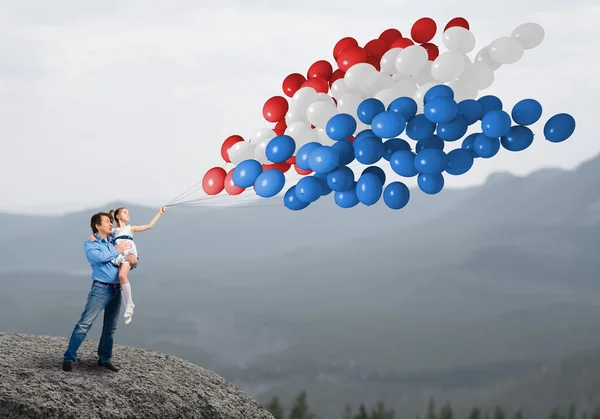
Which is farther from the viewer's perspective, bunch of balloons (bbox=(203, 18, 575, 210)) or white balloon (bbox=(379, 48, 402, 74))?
white balloon (bbox=(379, 48, 402, 74))

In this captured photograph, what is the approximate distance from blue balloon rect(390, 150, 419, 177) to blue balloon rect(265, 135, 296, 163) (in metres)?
0.84

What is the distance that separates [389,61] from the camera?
6.32 meters

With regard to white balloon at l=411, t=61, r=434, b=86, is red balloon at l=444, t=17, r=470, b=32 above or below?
above

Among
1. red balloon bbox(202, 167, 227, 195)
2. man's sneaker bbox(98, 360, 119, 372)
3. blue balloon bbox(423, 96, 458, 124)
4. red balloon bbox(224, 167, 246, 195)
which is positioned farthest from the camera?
man's sneaker bbox(98, 360, 119, 372)

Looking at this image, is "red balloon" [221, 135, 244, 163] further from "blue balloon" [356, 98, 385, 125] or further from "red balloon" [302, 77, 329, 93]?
"blue balloon" [356, 98, 385, 125]

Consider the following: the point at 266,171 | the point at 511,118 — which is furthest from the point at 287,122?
the point at 511,118

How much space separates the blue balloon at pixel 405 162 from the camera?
19.6ft

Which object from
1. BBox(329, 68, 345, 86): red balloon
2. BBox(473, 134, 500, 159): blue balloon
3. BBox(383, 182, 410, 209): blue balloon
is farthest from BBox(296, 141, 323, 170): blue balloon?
BBox(473, 134, 500, 159): blue balloon

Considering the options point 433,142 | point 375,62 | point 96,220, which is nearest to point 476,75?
point 433,142

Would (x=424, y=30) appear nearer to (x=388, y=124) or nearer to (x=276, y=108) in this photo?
(x=388, y=124)

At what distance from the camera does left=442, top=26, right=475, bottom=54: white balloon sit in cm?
626

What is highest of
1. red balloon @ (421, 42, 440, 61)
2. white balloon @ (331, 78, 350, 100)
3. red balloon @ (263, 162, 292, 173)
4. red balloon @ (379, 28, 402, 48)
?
red balloon @ (379, 28, 402, 48)

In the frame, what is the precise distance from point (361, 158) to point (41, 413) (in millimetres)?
3121

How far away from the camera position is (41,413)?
5.72m
